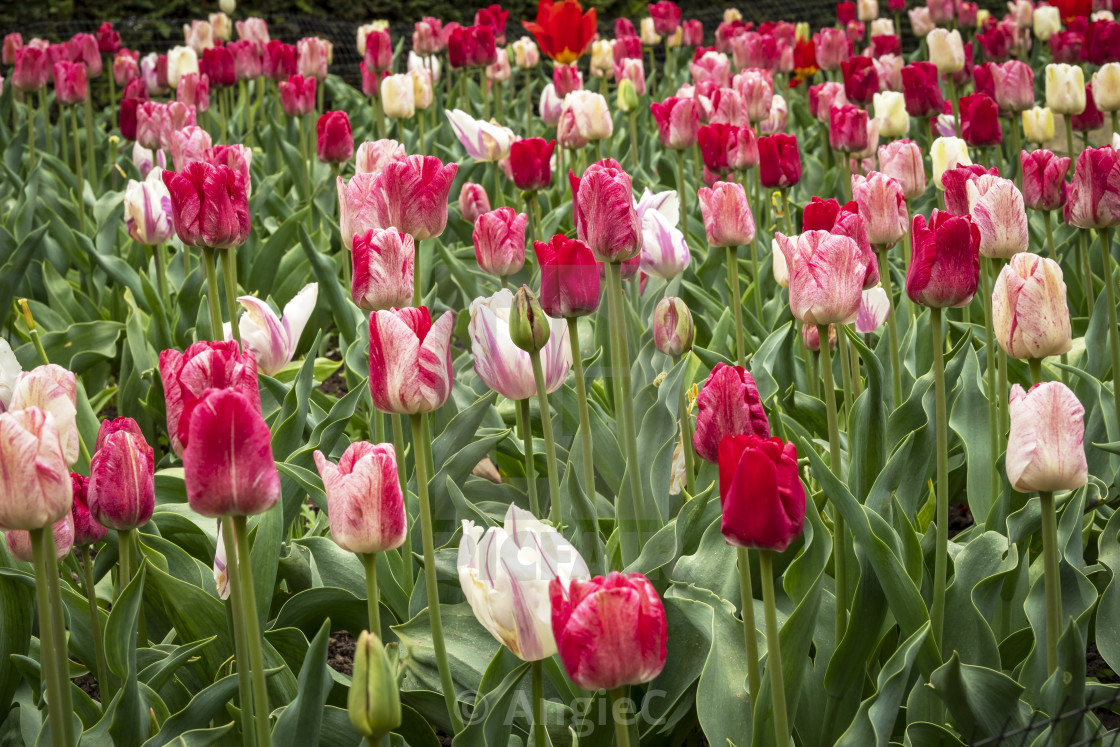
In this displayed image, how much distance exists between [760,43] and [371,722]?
172 inches

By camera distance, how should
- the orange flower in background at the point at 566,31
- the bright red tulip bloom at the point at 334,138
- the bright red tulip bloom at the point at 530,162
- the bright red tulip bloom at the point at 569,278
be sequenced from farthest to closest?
the orange flower in background at the point at 566,31, the bright red tulip bloom at the point at 334,138, the bright red tulip bloom at the point at 530,162, the bright red tulip bloom at the point at 569,278

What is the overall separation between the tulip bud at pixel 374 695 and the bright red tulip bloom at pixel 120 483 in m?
0.46

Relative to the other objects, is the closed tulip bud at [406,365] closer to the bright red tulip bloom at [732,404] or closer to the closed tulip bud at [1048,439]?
the bright red tulip bloom at [732,404]

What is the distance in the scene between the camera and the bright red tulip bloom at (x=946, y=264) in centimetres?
140

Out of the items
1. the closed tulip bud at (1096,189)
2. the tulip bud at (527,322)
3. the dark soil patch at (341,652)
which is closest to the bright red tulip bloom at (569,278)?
the tulip bud at (527,322)

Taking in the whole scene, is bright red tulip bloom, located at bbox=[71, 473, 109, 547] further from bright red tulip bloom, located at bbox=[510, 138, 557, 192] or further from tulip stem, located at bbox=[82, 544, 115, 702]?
bright red tulip bloom, located at bbox=[510, 138, 557, 192]

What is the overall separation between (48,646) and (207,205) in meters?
0.92

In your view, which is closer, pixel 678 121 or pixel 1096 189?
pixel 1096 189

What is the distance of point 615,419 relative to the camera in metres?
2.06

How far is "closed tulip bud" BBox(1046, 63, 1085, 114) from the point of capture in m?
2.93

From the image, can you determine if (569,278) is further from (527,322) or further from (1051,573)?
(1051,573)

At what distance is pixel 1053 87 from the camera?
9.69ft

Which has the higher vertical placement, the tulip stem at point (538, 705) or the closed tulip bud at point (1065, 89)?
the closed tulip bud at point (1065, 89)

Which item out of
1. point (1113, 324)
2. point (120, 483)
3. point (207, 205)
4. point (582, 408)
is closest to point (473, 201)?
point (207, 205)
